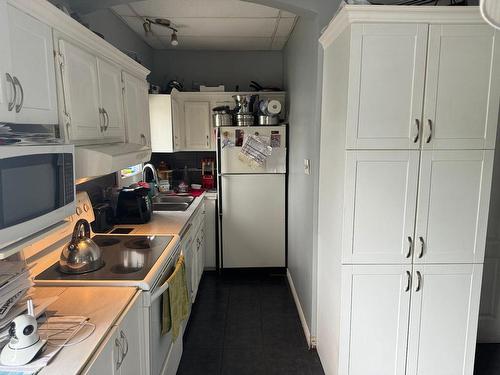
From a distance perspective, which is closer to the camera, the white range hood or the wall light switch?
the white range hood

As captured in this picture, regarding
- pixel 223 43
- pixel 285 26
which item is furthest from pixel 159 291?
pixel 223 43

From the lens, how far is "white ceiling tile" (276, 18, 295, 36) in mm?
3218

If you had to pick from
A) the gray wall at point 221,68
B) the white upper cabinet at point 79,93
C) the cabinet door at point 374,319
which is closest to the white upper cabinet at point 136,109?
the white upper cabinet at point 79,93

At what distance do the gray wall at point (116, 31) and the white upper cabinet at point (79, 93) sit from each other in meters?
0.90

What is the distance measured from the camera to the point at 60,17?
57.5 inches

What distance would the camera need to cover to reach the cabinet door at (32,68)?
3.95 feet

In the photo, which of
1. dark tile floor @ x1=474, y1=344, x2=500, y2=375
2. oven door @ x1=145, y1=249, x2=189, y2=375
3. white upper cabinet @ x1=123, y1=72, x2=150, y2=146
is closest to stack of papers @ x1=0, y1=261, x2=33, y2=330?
oven door @ x1=145, y1=249, x2=189, y2=375

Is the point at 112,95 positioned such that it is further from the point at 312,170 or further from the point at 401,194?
the point at 401,194

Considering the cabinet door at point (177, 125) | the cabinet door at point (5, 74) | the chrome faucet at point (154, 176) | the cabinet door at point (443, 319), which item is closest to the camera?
the cabinet door at point (5, 74)

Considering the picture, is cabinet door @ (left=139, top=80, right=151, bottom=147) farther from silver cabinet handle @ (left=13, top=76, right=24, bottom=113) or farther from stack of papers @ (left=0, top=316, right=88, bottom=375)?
stack of papers @ (left=0, top=316, right=88, bottom=375)

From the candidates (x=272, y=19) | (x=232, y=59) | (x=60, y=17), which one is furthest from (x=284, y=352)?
(x=232, y=59)

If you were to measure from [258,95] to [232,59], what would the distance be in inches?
28.8

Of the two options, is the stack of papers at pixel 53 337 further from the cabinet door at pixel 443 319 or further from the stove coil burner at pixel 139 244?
the cabinet door at pixel 443 319

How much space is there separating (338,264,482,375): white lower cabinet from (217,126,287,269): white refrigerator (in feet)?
6.43
